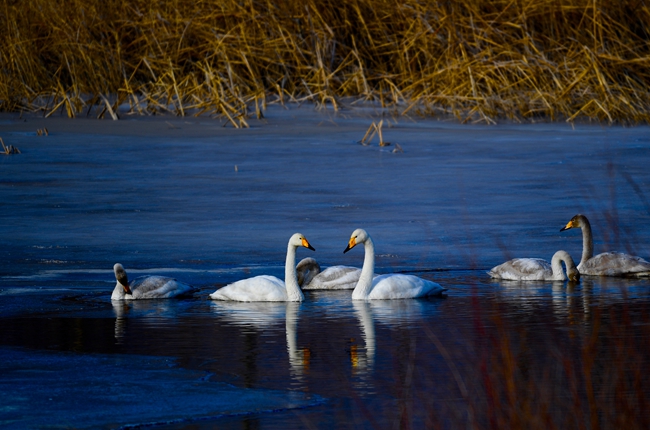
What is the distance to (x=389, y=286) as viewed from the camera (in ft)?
25.3

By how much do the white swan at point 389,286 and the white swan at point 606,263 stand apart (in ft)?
4.22

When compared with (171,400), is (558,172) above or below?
above

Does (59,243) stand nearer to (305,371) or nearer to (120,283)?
(120,283)

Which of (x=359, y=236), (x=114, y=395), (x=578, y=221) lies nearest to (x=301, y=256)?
(x=359, y=236)

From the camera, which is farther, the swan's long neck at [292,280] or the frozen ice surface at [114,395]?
the swan's long neck at [292,280]

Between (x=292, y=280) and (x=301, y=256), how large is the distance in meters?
2.26

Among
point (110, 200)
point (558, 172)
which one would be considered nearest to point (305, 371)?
point (110, 200)

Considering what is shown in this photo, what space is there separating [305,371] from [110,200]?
6.04 m

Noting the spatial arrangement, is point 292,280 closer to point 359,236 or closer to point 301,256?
point 359,236

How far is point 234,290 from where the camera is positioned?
7.55 m

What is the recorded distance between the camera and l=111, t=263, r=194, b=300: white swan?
7594 millimetres

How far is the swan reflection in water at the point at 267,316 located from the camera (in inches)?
238

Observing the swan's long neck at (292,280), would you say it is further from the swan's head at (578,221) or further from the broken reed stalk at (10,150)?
the broken reed stalk at (10,150)

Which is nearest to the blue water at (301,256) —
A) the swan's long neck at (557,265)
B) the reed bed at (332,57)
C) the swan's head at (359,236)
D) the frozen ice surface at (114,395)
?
the frozen ice surface at (114,395)
